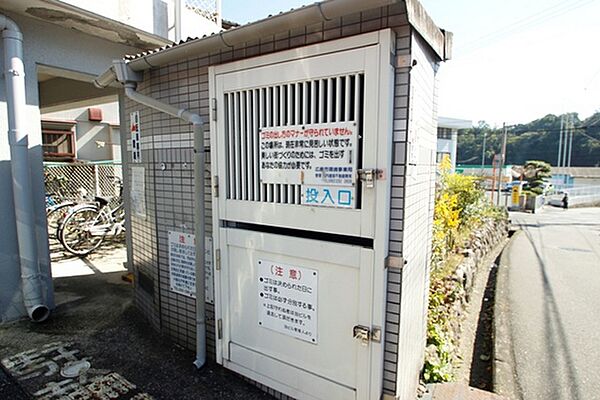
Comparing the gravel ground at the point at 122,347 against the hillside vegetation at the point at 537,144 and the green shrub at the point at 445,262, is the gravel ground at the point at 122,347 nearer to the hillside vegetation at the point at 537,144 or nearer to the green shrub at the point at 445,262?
the green shrub at the point at 445,262

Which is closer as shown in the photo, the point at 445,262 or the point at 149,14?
the point at 149,14

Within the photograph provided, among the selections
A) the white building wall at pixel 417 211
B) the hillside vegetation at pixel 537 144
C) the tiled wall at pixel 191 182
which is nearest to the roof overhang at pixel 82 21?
the tiled wall at pixel 191 182

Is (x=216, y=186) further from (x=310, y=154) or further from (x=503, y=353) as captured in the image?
(x=503, y=353)

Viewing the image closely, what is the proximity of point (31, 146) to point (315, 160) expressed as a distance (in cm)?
390

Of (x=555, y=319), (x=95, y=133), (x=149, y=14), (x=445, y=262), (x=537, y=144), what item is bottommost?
(x=555, y=319)

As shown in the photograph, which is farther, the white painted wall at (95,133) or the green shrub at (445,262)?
the white painted wall at (95,133)

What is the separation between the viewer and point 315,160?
2402 millimetres

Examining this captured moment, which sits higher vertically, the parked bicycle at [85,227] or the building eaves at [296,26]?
the building eaves at [296,26]

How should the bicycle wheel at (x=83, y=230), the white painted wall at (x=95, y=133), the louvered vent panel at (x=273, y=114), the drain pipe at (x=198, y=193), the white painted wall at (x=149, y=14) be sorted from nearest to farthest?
the louvered vent panel at (x=273, y=114) < the drain pipe at (x=198, y=193) < the white painted wall at (x=149, y=14) < the bicycle wheel at (x=83, y=230) < the white painted wall at (x=95, y=133)

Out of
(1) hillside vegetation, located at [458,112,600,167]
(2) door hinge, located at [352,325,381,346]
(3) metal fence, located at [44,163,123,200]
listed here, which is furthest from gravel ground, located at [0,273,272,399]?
(1) hillside vegetation, located at [458,112,600,167]

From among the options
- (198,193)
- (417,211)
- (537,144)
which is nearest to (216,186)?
(198,193)

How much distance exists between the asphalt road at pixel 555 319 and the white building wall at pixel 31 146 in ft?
18.8

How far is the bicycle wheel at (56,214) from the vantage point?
760 centimetres

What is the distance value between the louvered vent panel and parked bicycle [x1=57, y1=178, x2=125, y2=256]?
18.9 ft
